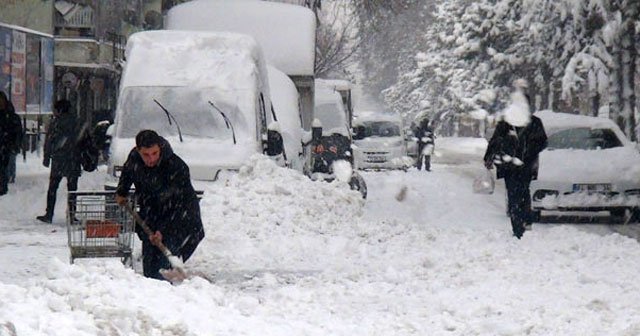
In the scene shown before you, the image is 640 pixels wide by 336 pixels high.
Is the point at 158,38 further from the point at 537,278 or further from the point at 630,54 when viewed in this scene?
the point at 630,54

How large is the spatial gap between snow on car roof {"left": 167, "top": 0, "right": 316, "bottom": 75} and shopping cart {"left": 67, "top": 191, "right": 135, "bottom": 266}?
1121 cm

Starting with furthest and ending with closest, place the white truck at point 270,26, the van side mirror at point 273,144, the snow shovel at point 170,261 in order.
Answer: the white truck at point 270,26
the van side mirror at point 273,144
the snow shovel at point 170,261

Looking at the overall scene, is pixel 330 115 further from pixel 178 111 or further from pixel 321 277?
pixel 321 277

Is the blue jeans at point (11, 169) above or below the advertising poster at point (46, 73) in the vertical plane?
below

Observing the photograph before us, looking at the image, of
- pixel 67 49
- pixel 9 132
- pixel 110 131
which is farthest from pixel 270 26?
pixel 67 49

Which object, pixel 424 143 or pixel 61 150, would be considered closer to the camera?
pixel 61 150

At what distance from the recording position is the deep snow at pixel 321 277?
24.0 ft

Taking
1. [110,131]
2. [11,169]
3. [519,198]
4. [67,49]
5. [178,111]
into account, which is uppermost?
[67,49]

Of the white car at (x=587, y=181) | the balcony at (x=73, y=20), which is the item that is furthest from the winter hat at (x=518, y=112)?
the balcony at (x=73, y=20)

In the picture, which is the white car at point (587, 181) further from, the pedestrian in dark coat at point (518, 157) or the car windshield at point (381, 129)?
the car windshield at point (381, 129)

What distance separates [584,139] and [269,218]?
688cm

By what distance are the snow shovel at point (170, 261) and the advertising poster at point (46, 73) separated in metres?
19.2

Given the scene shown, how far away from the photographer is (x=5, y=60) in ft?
81.4

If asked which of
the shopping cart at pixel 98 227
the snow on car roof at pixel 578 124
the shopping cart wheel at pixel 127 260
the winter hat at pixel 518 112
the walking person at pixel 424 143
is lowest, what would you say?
the walking person at pixel 424 143
